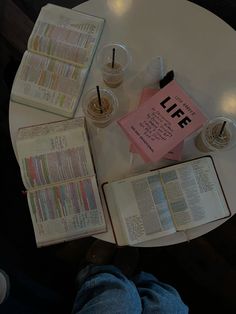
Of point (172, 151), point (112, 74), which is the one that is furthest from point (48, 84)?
point (172, 151)

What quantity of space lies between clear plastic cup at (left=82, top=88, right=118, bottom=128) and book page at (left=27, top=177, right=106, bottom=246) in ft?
0.55

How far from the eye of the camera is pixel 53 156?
1002 mm

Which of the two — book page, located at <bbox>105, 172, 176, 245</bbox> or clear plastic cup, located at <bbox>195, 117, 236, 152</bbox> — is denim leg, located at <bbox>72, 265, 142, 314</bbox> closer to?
book page, located at <bbox>105, 172, 176, 245</bbox>

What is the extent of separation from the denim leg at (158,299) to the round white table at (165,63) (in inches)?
14.4

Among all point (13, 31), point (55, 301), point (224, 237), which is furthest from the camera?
point (13, 31)

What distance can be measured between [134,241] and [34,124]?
1.45ft

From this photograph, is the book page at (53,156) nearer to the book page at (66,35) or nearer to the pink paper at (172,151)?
the pink paper at (172,151)

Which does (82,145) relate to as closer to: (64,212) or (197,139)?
(64,212)

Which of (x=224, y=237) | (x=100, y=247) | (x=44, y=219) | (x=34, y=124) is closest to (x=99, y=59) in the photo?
(x=34, y=124)

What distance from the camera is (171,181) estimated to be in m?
1.01

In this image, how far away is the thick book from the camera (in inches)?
36.4

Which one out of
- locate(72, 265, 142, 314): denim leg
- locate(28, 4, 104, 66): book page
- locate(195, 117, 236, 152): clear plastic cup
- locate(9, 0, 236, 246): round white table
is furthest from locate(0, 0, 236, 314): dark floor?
locate(195, 117, 236, 152): clear plastic cup

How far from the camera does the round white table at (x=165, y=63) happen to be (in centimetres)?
107

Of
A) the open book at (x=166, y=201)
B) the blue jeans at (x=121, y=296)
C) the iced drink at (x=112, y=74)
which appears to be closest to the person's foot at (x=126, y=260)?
the blue jeans at (x=121, y=296)
